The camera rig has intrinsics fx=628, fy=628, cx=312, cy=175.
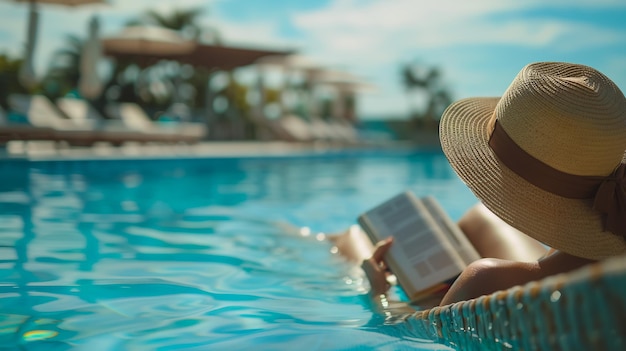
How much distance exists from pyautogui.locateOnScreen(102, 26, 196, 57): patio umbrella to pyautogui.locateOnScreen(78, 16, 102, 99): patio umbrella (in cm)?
248

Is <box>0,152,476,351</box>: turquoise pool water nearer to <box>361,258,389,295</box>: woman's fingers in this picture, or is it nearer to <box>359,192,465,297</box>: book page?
<box>361,258,389,295</box>: woman's fingers

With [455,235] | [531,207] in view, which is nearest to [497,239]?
[455,235]

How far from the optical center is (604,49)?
50.3 ft

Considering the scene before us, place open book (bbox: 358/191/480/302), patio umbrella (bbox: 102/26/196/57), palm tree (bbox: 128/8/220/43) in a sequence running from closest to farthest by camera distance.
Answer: open book (bbox: 358/191/480/302)
patio umbrella (bbox: 102/26/196/57)
palm tree (bbox: 128/8/220/43)

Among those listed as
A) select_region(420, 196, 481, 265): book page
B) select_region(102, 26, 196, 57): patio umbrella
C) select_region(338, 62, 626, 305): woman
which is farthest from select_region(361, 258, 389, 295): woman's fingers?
select_region(102, 26, 196, 57): patio umbrella

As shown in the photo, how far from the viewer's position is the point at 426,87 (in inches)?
1260

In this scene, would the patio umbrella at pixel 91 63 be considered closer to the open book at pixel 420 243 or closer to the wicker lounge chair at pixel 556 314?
the open book at pixel 420 243

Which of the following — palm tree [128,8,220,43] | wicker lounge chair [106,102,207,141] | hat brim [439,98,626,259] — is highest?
palm tree [128,8,220,43]

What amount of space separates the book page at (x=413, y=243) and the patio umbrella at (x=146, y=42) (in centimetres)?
1146

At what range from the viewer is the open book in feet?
7.70

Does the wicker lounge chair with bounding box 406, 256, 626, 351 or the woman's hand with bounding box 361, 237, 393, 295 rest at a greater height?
the woman's hand with bounding box 361, 237, 393, 295

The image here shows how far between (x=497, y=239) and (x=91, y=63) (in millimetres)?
9613

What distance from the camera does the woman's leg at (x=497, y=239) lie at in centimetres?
256

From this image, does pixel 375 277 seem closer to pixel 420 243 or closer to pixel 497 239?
pixel 420 243
